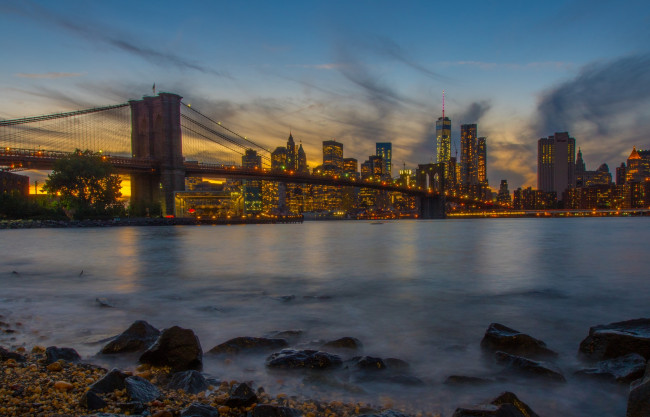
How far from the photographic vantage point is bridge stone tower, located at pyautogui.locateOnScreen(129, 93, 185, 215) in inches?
2136

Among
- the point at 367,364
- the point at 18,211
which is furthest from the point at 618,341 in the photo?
the point at 18,211

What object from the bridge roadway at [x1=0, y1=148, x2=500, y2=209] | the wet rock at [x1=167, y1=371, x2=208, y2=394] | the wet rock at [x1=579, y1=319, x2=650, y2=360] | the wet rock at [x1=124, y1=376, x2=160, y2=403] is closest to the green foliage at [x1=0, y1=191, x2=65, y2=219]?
the bridge roadway at [x1=0, y1=148, x2=500, y2=209]

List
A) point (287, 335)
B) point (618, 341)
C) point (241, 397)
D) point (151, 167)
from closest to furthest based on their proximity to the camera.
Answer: point (241, 397) < point (618, 341) < point (287, 335) < point (151, 167)

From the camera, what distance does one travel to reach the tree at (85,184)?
46.7 meters

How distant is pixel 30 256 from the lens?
1700cm

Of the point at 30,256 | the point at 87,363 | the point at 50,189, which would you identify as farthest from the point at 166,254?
the point at 50,189

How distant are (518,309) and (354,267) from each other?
7.14 meters

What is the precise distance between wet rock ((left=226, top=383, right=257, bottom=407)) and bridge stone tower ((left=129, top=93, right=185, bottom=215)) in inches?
2134

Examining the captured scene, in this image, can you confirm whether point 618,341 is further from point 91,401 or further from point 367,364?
point 91,401

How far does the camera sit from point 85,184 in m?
48.6

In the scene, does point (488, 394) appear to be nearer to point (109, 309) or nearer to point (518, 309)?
point (518, 309)

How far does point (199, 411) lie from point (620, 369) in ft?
12.7

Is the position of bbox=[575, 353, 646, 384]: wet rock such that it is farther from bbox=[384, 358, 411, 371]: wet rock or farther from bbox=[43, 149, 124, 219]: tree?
bbox=[43, 149, 124, 219]: tree

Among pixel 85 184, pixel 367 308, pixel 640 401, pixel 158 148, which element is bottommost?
pixel 367 308
